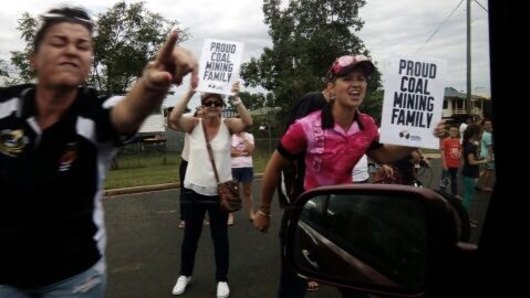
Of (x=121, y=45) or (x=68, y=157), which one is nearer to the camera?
(x=68, y=157)

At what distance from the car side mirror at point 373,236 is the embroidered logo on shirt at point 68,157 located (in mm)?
835

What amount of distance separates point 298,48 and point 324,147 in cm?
3400

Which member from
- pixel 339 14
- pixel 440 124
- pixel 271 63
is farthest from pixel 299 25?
pixel 440 124

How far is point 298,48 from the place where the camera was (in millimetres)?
36125

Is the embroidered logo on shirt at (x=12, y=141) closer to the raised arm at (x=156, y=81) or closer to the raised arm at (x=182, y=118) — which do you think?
the raised arm at (x=156, y=81)

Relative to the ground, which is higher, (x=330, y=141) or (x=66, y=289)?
(x=330, y=141)

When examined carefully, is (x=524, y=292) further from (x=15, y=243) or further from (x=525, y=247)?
(x=15, y=243)

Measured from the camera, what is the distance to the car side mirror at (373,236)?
1093mm

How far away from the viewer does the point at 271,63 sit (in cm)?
3797

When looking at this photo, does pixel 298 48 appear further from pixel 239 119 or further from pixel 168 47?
pixel 168 47

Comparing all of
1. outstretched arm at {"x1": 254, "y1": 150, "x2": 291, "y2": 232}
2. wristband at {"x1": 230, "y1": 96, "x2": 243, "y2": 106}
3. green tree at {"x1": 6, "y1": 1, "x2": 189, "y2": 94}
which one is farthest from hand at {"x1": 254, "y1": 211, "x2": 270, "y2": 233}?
green tree at {"x1": 6, "y1": 1, "x2": 189, "y2": 94}

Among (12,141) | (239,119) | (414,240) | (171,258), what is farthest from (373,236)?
(171,258)

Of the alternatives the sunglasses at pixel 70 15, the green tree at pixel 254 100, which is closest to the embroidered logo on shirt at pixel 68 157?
the sunglasses at pixel 70 15

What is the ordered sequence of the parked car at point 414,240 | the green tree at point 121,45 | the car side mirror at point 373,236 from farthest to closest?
the green tree at point 121,45 < the car side mirror at point 373,236 < the parked car at point 414,240
